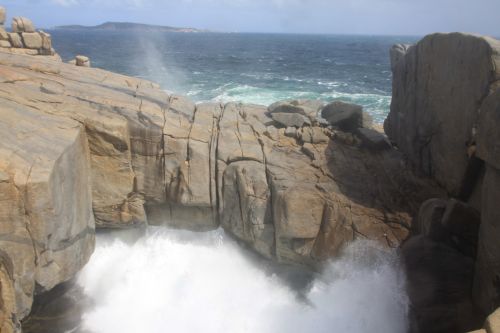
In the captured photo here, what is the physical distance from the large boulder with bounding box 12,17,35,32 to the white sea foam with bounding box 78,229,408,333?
1382 centimetres

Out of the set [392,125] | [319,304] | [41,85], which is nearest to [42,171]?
[41,85]

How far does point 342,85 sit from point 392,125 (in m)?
22.6

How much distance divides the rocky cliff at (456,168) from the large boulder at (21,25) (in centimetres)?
1703

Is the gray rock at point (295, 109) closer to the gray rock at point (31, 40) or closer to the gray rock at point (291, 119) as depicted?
the gray rock at point (291, 119)

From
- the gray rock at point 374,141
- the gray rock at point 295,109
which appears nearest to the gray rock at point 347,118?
the gray rock at point 295,109

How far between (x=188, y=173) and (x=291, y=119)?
154 inches

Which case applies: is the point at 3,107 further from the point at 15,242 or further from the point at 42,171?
the point at 15,242

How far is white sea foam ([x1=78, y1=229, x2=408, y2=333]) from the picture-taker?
360 inches

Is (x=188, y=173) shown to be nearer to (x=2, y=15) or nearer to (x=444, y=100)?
(x=444, y=100)

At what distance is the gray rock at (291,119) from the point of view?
501 inches

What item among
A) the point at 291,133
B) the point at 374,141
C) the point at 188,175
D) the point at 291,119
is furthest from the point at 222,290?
the point at 374,141

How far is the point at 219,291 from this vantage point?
1027 centimetres

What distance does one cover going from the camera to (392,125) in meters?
14.5

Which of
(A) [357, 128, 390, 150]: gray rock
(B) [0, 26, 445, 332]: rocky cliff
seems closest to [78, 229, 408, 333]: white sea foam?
(B) [0, 26, 445, 332]: rocky cliff
